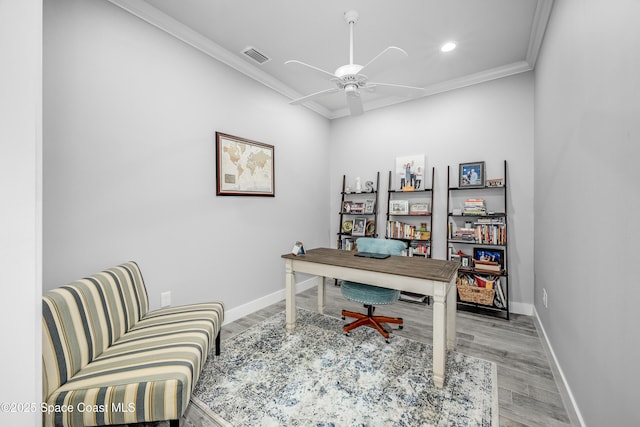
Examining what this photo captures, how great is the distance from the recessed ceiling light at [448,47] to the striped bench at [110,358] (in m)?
3.30

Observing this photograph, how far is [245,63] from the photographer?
2930 millimetres

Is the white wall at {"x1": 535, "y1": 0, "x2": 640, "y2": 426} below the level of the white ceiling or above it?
below

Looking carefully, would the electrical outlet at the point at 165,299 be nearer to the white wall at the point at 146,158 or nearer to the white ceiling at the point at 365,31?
the white wall at the point at 146,158

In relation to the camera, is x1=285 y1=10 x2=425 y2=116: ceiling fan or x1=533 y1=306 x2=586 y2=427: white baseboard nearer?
x1=533 y1=306 x2=586 y2=427: white baseboard

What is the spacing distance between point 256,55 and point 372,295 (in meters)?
2.74

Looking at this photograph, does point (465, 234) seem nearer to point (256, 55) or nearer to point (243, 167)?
point (243, 167)

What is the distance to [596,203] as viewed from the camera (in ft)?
4.03

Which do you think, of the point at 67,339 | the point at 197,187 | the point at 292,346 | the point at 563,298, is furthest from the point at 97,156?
the point at 563,298

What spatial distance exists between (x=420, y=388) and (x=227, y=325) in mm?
1934

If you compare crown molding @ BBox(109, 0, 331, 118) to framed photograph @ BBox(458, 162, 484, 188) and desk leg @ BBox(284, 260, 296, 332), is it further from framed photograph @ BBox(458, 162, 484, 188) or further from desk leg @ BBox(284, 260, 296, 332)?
framed photograph @ BBox(458, 162, 484, 188)

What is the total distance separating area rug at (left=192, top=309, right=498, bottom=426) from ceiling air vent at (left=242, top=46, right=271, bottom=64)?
113 inches

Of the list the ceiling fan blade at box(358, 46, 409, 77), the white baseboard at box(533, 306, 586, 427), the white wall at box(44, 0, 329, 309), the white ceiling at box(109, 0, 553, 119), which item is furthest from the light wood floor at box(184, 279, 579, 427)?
the white ceiling at box(109, 0, 553, 119)
